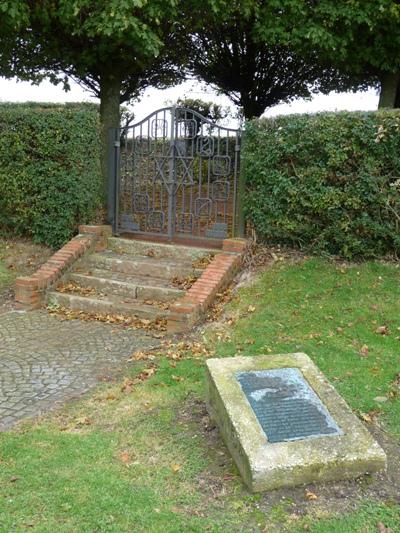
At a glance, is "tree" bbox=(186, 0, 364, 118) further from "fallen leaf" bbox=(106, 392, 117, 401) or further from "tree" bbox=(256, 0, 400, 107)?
"fallen leaf" bbox=(106, 392, 117, 401)

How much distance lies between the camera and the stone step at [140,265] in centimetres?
794

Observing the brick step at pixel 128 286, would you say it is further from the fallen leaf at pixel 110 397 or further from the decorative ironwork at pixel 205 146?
the fallen leaf at pixel 110 397

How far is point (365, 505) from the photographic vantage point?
3297 millimetres

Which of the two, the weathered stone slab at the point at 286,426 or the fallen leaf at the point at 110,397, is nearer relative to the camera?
the weathered stone slab at the point at 286,426

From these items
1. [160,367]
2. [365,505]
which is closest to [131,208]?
[160,367]

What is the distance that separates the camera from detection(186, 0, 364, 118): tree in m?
14.4

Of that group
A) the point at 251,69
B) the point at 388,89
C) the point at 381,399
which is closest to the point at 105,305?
the point at 381,399

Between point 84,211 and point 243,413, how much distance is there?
234 inches

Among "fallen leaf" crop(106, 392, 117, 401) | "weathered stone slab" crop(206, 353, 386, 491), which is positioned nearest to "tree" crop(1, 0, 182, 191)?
"fallen leaf" crop(106, 392, 117, 401)

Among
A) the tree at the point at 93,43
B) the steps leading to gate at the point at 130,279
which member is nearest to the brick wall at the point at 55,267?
the steps leading to gate at the point at 130,279

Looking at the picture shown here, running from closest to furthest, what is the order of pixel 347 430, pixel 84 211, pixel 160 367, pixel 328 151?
pixel 347 430 → pixel 160 367 → pixel 328 151 → pixel 84 211

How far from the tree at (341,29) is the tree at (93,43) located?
212cm

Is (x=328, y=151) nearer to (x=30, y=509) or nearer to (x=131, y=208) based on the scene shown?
(x=131, y=208)

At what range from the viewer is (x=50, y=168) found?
867 centimetres
